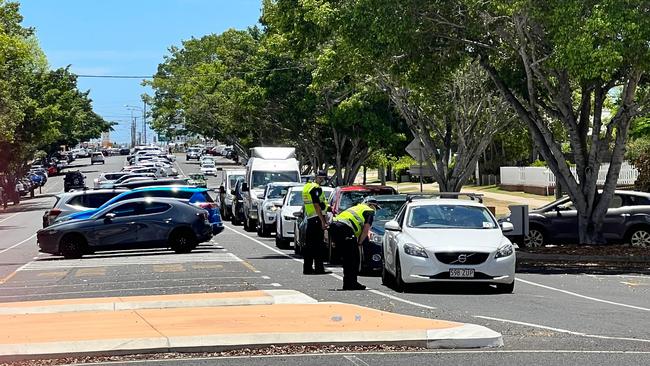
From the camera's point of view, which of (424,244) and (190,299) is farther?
(424,244)

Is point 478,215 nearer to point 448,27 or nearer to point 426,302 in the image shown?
point 426,302

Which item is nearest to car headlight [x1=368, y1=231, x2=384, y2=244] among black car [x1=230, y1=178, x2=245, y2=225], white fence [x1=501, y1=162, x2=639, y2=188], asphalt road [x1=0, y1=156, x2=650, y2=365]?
asphalt road [x1=0, y1=156, x2=650, y2=365]

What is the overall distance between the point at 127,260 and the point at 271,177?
14339 mm

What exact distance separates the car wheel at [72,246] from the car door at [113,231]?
0.25 meters

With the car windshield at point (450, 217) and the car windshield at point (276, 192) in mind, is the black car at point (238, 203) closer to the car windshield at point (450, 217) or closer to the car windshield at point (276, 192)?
the car windshield at point (276, 192)

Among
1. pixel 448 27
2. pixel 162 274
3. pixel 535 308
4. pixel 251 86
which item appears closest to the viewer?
pixel 535 308

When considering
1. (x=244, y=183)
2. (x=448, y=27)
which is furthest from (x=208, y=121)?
(x=448, y=27)

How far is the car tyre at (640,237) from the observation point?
2762 centimetres

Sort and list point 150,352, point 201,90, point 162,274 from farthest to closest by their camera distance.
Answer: point 201,90
point 162,274
point 150,352

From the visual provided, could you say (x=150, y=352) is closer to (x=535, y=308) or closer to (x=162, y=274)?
(x=535, y=308)

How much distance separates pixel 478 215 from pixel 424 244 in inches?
66.4

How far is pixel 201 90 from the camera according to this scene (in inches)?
3450

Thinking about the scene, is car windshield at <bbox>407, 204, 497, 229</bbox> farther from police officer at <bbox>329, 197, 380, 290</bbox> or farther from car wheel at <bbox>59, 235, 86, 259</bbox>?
car wheel at <bbox>59, 235, 86, 259</bbox>

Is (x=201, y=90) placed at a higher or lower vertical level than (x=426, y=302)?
higher
